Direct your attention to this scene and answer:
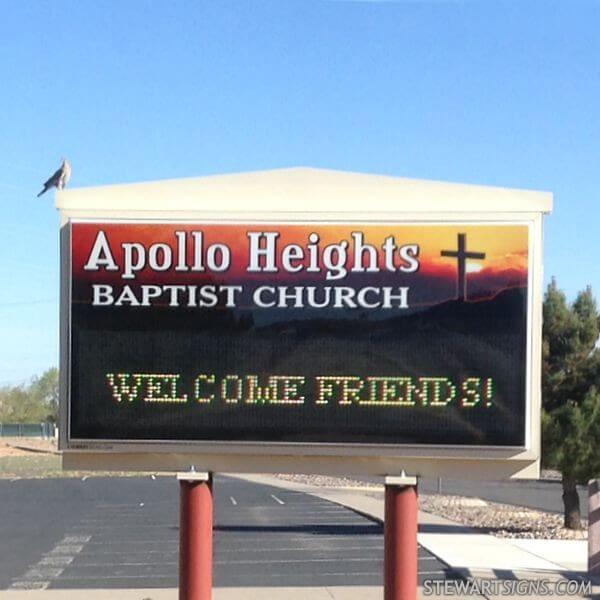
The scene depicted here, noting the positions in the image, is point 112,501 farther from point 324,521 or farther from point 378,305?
point 378,305

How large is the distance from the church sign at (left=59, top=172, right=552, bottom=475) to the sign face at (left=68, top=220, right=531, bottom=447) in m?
0.01

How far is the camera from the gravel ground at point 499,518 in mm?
20453

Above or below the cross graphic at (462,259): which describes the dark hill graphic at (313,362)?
below

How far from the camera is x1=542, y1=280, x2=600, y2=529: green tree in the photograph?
19.8 m

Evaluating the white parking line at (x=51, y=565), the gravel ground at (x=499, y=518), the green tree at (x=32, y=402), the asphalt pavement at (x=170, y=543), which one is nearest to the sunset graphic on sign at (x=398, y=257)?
the asphalt pavement at (x=170, y=543)

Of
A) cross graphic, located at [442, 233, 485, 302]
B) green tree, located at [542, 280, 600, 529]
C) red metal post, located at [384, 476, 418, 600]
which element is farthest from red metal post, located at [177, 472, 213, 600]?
green tree, located at [542, 280, 600, 529]

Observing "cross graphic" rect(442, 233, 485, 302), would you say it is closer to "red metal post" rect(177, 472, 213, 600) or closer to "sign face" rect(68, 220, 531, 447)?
"sign face" rect(68, 220, 531, 447)

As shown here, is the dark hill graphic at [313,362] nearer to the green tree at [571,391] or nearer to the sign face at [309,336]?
the sign face at [309,336]

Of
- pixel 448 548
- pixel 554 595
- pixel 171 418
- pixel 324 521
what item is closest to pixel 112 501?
pixel 324 521

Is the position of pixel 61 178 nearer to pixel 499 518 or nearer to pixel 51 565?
pixel 51 565

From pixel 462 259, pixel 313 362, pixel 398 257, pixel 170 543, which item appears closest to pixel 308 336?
pixel 313 362

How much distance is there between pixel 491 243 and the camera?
9734mm

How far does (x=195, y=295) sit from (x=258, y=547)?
32.3 feet

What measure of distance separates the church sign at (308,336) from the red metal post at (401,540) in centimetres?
44
